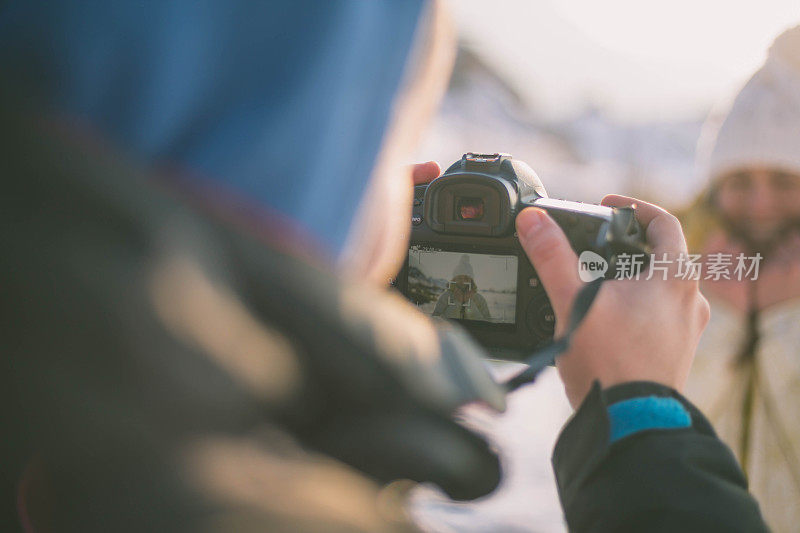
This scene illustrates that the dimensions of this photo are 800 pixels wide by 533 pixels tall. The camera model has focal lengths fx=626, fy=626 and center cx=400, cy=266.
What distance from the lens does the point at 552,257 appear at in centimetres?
55

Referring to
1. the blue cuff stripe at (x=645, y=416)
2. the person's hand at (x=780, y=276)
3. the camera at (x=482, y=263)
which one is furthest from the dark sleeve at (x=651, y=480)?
the person's hand at (x=780, y=276)

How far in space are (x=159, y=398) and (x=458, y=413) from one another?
0.37 feet

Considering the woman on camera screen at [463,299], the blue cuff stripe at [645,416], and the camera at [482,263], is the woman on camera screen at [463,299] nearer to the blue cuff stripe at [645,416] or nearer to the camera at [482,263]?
the camera at [482,263]

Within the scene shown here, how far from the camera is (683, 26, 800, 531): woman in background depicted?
→ 1.21 m

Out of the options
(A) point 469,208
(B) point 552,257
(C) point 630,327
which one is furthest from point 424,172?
(C) point 630,327

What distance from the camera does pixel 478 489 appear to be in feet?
0.76

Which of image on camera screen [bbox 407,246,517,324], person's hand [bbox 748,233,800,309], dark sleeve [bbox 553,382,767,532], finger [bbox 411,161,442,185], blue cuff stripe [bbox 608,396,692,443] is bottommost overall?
dark sleeve [bbox 553,382,767,532]

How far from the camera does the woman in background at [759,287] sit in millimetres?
1207

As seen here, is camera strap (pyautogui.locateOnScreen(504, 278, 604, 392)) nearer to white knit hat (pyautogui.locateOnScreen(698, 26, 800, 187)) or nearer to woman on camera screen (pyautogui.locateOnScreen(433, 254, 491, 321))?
woman on camera screen (pyautogui.locateOnScreen(433, 254, 491, 321))

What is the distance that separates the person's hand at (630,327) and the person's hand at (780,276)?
946 mm

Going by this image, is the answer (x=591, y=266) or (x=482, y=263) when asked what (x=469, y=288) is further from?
(x=591, y=266)

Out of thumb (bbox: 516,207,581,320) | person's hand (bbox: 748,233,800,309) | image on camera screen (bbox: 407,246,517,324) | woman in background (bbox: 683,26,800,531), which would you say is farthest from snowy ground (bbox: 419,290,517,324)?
person's hand (bbox: 748,233,800,309)

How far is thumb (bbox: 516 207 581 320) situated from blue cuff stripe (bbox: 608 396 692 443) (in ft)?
0.42

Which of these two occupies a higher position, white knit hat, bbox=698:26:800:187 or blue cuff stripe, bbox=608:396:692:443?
white knit hat, bbox=698:26:800:187
